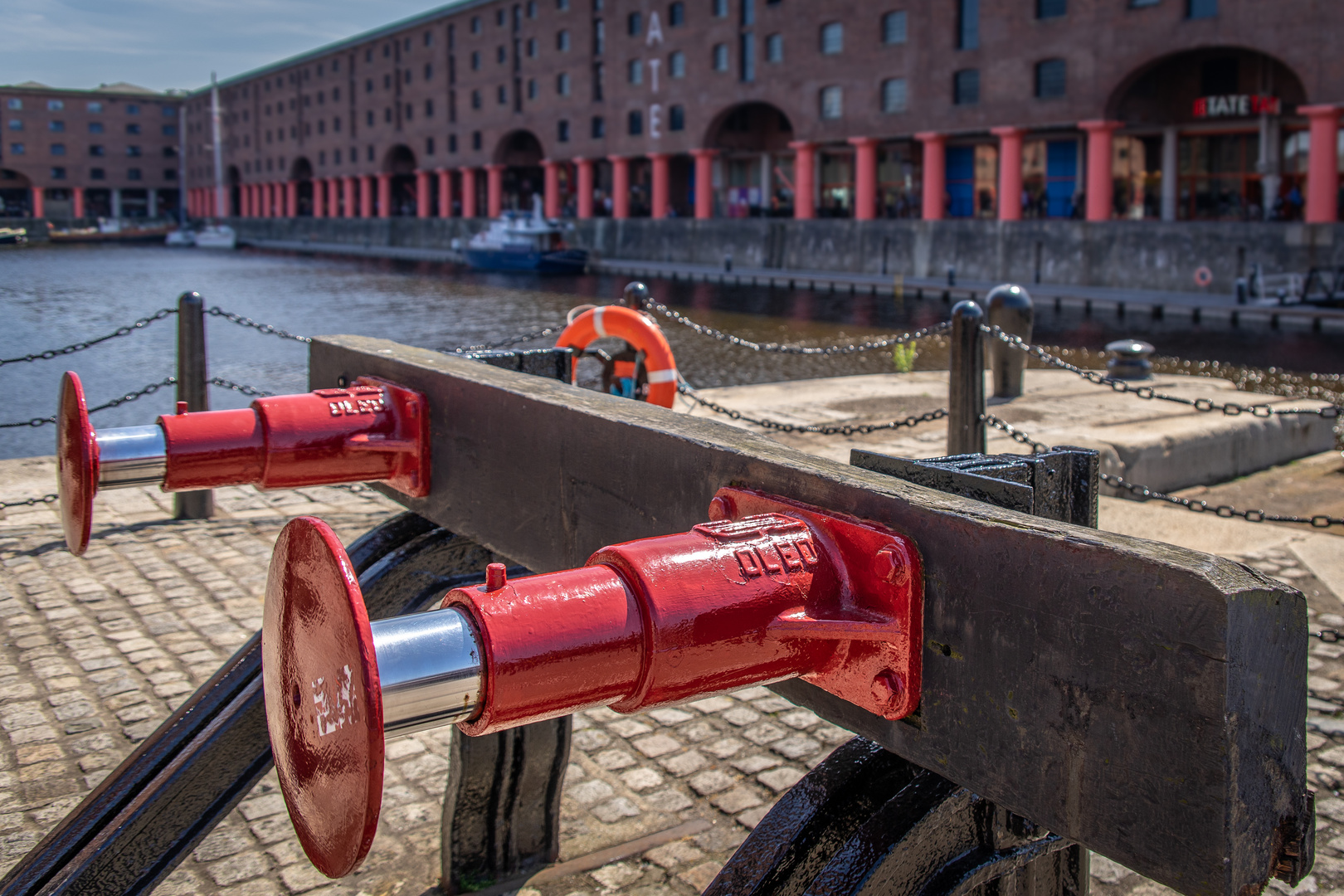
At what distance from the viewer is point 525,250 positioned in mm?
45188

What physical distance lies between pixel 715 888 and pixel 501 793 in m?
1.48

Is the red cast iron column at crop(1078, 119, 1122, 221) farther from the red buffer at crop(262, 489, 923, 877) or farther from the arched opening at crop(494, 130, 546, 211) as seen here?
the red buffer at crop(262, 489, 923, 877)

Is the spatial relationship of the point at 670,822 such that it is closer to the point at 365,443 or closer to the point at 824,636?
the point at 365,443

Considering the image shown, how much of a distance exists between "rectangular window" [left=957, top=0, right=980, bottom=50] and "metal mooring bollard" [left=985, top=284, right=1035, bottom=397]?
26.7 m

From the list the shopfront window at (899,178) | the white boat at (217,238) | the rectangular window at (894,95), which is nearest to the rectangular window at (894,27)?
the rectangular window at (894,95)

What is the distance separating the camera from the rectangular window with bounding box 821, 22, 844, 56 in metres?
39.6

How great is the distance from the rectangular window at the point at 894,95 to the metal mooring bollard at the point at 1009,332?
27745 mm

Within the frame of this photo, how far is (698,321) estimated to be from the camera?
2742cm

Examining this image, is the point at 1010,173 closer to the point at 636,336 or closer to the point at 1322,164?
the point at 1322,164

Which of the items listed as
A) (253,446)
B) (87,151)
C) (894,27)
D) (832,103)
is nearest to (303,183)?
(87,151)

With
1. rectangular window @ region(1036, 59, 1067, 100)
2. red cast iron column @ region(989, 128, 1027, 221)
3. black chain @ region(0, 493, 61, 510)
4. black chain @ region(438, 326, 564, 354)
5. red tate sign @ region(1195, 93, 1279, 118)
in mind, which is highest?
rectangular window @ region(1036, 59, 1067, 100)

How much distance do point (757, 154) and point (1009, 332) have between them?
38.8 meters

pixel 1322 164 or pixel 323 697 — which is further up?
pixel 1322 164

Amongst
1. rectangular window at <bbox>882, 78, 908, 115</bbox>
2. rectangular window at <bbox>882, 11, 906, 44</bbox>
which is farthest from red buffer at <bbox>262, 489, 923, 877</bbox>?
rectangular window at <bbox>882, 11, 906, 44</bbox>
